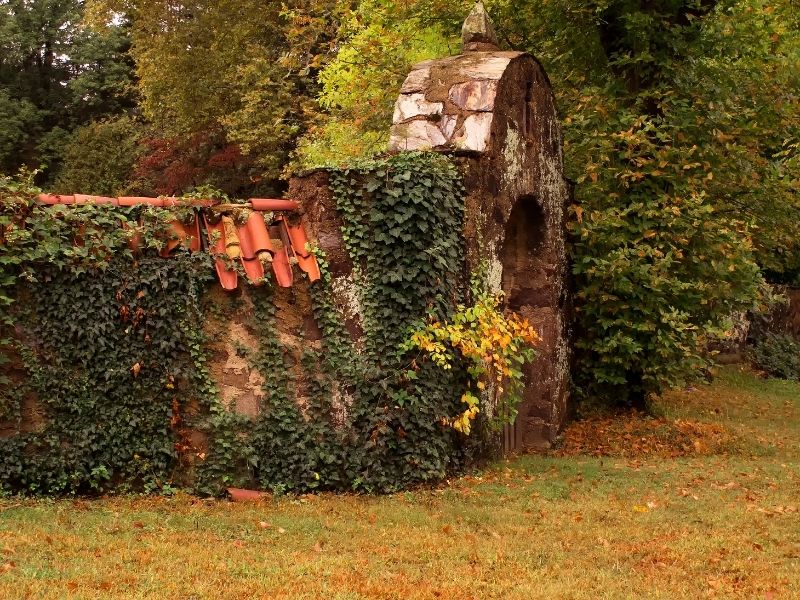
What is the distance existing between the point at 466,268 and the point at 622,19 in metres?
6.21

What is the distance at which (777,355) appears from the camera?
71.7ft

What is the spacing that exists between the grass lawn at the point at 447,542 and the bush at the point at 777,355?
12787 millimetres

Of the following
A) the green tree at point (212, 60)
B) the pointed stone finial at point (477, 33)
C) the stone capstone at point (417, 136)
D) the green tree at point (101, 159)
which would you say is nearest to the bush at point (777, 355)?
the green tree at point (212, 60)

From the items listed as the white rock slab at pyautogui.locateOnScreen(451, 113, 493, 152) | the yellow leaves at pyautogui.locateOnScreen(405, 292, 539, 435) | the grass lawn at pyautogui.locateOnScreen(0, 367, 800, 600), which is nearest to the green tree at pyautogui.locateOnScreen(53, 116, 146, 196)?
the white rock slab at pyautogui.locateOnScreen(451, 113, 493, 152)

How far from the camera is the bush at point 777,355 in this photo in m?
21.2

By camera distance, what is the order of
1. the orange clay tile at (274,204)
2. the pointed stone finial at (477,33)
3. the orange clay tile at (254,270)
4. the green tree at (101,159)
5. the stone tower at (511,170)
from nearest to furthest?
the orange clay tile at (254,270)
the orange clay tile at (274,204)
the stone tower at (511,170)
the pointed stone finial at (477,33)
the green tree at (101,159)

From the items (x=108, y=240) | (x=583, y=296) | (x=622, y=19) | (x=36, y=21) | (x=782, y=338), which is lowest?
(x=782, y=338)

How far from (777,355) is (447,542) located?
1788 centimetres

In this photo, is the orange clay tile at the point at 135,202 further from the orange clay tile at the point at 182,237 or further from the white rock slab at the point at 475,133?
the white rock slab at the point at 475,133

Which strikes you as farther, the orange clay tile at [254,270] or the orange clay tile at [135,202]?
the orange clay tile at [254,270]

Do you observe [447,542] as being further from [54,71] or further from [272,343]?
[54,71]

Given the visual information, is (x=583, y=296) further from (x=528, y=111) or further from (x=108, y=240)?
(x=108, y=240)

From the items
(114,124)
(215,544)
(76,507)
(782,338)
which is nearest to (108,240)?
(76,507)

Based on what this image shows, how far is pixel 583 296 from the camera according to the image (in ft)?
39.9
